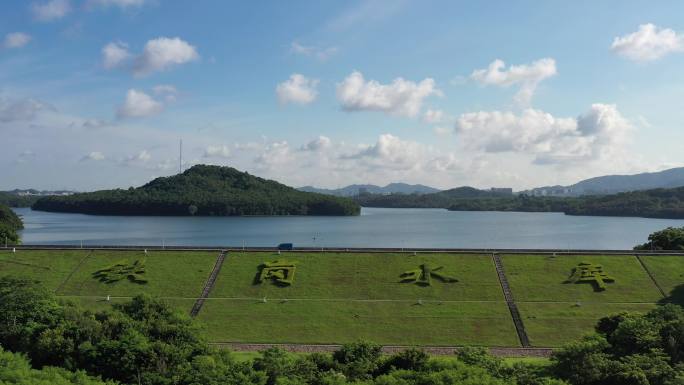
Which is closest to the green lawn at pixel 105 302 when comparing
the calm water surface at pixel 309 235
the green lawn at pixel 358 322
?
the green lawn at pixel 358 322

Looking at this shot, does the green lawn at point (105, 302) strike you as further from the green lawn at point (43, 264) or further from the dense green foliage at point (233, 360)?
the dense green foliage at point (233, 360)

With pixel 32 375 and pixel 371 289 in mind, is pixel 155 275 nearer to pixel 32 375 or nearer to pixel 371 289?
pixel 371 289

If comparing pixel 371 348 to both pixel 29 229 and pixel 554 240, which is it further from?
pixel 29 229

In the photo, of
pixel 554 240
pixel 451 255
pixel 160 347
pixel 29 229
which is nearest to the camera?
pixel 160 347

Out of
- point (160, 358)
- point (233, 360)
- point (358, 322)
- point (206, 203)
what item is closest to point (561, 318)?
point (358, 322)

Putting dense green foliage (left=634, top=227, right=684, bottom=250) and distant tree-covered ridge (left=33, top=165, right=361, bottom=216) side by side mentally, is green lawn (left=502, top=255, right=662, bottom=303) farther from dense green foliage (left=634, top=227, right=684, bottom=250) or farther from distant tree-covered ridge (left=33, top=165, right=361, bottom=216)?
distant tree-covered ridge (left=33, top=165, right=361, bottom=216)

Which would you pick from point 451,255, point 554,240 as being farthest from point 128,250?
point 554,240
